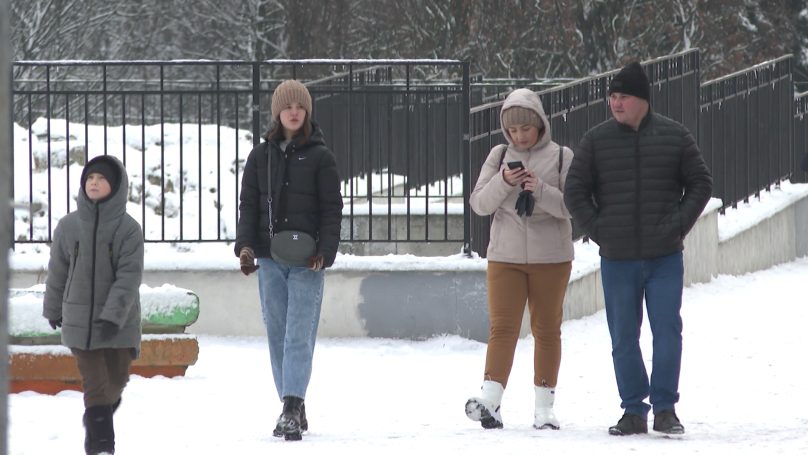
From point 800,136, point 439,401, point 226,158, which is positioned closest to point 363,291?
point 439,401

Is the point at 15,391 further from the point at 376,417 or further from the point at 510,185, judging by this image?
the point at 510,185

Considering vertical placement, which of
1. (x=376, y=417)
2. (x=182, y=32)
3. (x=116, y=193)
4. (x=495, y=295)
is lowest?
(x=376, y=417)

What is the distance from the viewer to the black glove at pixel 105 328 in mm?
6098

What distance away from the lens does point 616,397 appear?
8375 mm

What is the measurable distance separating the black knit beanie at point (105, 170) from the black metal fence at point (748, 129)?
28.0ft

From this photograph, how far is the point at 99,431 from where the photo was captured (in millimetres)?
6137

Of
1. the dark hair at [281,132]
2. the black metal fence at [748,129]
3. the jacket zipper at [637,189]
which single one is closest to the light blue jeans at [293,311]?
the dark hair at [281,132]

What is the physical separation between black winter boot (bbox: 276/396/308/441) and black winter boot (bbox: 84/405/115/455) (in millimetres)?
779

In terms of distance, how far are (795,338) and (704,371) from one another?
58.3 inches

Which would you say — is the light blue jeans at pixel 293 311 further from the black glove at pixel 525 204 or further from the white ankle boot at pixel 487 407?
the black glove at pixel 525 204

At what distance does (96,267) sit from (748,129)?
10562mm

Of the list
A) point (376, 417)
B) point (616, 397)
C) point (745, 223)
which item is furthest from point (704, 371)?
point (745, 223)

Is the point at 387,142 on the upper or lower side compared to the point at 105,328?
upper

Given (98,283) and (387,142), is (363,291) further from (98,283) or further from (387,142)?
(98,283)
